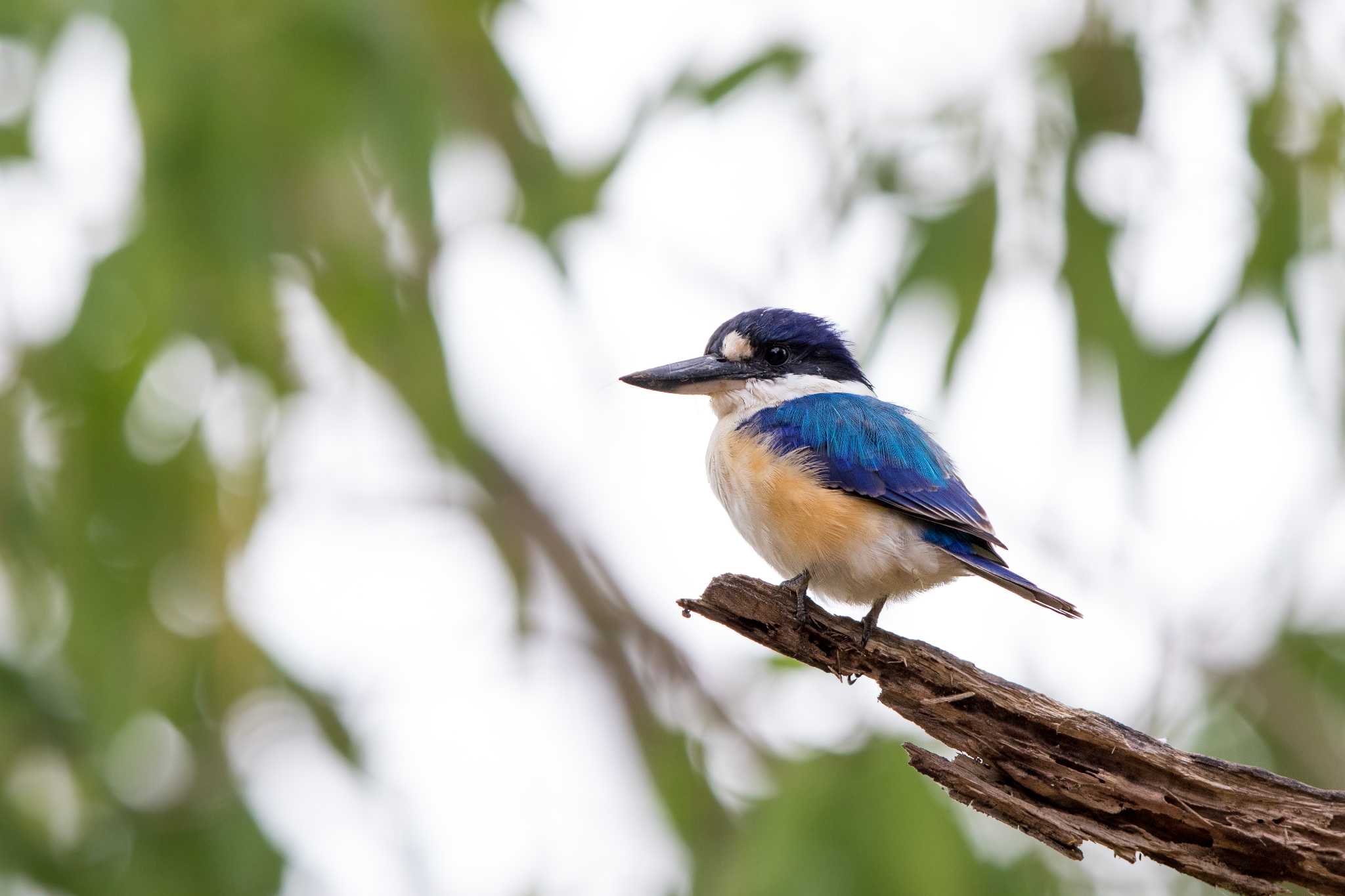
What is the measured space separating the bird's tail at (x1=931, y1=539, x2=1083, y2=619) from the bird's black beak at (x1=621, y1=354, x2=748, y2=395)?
3.35ft

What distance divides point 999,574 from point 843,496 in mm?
461

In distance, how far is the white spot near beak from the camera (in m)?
4.38

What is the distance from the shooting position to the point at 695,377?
4297 millimetres

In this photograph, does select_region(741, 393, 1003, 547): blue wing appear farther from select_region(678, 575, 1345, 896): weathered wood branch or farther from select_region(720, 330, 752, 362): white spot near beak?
select_region(678, 575, 1345, 896): weathered wood branch

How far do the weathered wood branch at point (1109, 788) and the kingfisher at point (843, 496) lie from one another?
41 cm

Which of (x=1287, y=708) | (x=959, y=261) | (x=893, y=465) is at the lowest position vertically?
(x=893, y=465)

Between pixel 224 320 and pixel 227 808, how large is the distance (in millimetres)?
1871

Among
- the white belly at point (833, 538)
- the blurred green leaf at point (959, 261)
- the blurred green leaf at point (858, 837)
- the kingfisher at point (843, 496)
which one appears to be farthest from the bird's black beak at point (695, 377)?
the blurred green leaf at point (858, 837)

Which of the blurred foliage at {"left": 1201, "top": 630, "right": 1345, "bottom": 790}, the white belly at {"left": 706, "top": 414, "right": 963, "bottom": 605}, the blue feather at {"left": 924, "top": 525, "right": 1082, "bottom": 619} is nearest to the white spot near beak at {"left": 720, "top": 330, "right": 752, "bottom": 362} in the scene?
the white belly at {"left": 706, "top": 414, "right": 963, "bottom": 605}

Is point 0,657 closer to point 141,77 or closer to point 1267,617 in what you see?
point 141,77

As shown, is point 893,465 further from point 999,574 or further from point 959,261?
point 959,261

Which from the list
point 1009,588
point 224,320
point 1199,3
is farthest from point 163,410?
point 1199,3

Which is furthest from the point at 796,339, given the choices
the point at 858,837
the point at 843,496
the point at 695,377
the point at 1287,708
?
the point at 1287,708

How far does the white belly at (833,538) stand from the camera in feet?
11.6
